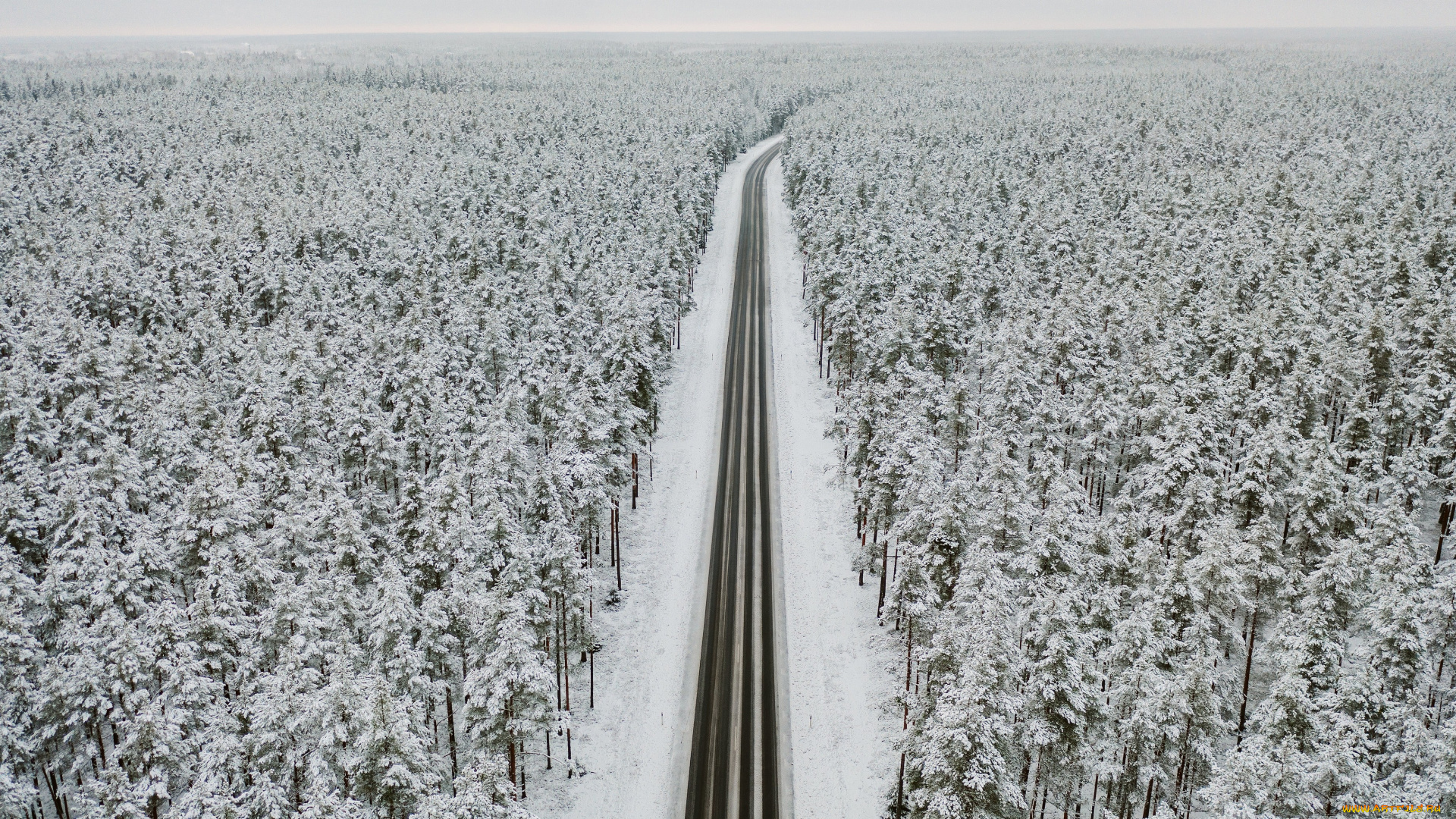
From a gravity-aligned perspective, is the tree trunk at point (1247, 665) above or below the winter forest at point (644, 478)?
below

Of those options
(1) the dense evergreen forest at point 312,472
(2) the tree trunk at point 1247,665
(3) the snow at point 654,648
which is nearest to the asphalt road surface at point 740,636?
(3) the snow at point 654,648

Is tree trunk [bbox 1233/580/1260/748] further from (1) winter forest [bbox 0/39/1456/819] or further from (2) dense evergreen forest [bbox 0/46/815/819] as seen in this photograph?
(2) dense evergreen forest [bbox 0/46/815/819]

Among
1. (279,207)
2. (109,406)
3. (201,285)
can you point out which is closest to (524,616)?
(109,406)

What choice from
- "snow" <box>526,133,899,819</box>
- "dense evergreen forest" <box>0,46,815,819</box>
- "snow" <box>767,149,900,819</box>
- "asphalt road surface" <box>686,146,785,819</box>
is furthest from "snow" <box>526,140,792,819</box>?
"snow" <box>767,149,900,819</box>

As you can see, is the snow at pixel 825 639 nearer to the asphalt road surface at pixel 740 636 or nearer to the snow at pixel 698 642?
the snow at pixel 698 642

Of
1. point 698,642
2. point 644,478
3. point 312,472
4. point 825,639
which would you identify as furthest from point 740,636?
point 312,472

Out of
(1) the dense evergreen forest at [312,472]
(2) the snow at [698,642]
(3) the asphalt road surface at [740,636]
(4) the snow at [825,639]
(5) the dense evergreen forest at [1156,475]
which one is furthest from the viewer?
(4) the snow at [825,639]

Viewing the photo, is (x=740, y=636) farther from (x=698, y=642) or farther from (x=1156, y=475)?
(x=1156, y=475)
